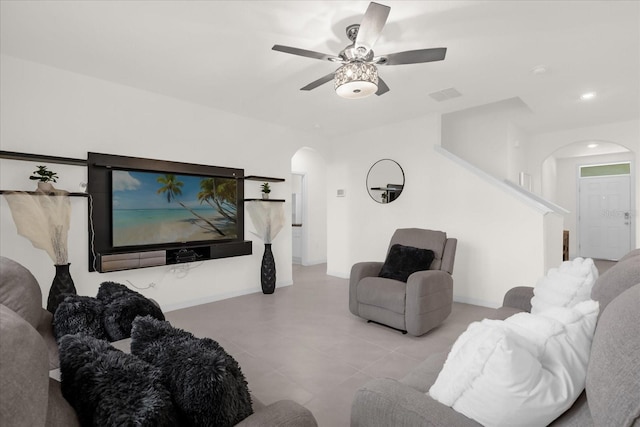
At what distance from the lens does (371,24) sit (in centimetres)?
196

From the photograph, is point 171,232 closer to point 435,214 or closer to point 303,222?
point 435,214

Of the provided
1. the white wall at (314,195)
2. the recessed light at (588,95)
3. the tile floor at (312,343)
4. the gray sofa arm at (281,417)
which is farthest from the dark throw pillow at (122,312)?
the white wall at (314,195)

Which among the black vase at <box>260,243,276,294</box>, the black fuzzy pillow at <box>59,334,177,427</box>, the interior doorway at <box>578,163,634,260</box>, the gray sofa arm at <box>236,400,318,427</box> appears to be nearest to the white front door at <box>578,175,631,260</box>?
the interior doorway at <box>578,163,634,260</box>

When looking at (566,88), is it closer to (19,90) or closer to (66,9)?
(66,9)

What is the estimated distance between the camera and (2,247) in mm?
2797

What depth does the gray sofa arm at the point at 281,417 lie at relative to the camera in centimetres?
86

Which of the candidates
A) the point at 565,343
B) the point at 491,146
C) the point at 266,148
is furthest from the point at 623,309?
the point at 491,146

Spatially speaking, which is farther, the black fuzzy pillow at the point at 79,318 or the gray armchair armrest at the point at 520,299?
the gray armchair armrest at the point at 520,299

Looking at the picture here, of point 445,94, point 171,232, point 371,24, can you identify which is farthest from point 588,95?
point 171,232

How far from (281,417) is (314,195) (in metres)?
6.39

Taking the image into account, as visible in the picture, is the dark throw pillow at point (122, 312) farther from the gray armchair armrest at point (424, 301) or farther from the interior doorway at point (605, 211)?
the interior doorway at point (605, 211)

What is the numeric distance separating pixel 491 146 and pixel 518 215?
1925mm

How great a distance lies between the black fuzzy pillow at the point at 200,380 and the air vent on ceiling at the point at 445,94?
3637 mm

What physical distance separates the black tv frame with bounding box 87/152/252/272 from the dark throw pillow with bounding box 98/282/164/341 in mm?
1690
